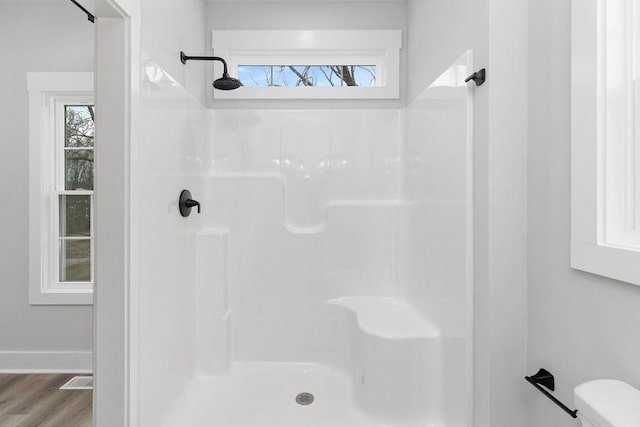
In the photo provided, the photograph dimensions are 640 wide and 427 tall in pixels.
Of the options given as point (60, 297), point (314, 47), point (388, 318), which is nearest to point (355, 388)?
point (388, 318)

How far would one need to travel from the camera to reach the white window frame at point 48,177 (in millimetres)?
2588

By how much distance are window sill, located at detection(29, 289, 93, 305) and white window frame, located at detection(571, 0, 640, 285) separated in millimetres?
3034

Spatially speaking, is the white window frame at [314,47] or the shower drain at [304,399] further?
the white window frame at [314,47]

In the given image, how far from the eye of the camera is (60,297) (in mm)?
2648

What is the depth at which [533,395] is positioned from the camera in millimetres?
1227

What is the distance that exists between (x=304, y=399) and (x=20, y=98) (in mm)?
2869

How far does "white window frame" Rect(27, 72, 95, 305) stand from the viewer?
8.49ft

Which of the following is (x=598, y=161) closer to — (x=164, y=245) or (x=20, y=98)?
→ (x=164, y=245)

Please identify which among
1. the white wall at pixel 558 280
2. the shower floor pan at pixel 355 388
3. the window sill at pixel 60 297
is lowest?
the shower floor pan at pixel 355 388

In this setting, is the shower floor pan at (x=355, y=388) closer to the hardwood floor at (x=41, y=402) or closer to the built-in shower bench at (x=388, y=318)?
the built-in shower bench at (x=388, y=318)

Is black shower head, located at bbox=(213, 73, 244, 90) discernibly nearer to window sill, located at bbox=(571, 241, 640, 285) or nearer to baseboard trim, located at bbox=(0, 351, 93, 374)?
window sill, located at bbox=(571, 241, 640, 285)

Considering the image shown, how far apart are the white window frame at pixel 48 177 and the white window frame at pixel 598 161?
2.92m

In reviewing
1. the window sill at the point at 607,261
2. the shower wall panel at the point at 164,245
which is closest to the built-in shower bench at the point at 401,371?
the window sill at the point at 607,261

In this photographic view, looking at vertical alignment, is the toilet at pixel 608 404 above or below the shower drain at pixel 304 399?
above
